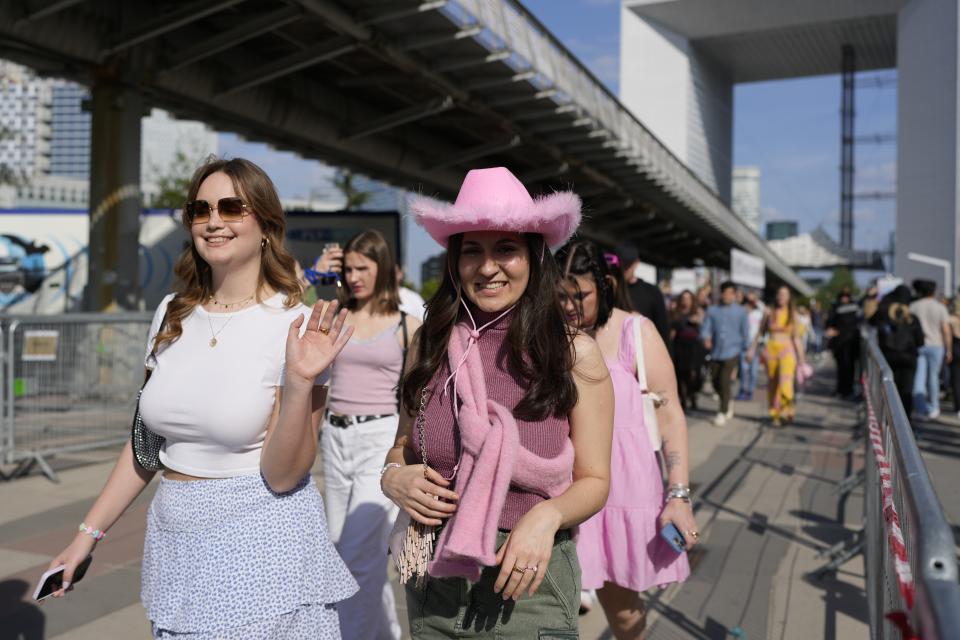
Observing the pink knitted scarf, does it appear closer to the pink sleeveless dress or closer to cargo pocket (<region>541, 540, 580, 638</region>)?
cargo pocket (<region>541, 540, 580, 638</region>)

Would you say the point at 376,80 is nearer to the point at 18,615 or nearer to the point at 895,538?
the point at 18,615

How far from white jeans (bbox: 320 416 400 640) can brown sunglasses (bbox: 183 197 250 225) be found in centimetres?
182

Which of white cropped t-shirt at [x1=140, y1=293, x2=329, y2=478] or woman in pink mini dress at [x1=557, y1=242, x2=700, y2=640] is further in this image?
woman in pink mini dress at [x1=557, y1=242, x2=700, y2=640]

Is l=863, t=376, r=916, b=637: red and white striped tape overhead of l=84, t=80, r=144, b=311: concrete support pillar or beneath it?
beneath

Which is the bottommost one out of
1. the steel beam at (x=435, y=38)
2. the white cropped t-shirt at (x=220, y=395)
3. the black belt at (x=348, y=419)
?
the black belt at (x=348, y=419)

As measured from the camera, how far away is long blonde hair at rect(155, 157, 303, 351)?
2.50 metres

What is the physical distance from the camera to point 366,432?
4305 millimetres

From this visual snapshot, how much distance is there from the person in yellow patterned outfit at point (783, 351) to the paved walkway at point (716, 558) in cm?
253

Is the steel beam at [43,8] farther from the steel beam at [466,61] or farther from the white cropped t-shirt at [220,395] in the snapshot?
the white cropped t-shirt at [220,395]

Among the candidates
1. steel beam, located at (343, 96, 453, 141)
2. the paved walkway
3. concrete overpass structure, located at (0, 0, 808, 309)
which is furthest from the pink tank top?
steel beam, located at (343, 96, 453, 141)

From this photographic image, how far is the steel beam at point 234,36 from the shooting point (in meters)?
12.1

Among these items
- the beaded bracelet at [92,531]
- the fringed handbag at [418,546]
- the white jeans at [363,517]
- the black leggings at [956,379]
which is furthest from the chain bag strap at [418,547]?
the black leggings at [956,379]

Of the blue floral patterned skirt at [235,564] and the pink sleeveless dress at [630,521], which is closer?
the blue floral patterned skirt at [235,564]

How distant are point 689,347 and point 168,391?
12.7 meters
